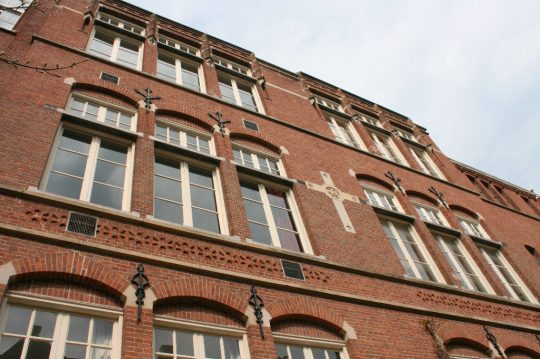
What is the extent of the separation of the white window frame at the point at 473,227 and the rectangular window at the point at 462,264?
1607mm

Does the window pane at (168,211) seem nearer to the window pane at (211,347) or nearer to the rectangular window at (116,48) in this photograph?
the window pane at (211,347)

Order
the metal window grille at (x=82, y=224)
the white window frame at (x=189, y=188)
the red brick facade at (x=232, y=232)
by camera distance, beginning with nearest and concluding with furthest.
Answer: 1. the red brick facade at (x=232, y=232)
2. the metal window grille at (x=82, y=224)
3. the white window frame at (x=189, y=188)

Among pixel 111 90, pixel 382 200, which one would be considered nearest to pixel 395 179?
pixel 382 200

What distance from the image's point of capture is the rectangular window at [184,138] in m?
10.6

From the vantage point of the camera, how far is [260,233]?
941 centimetres

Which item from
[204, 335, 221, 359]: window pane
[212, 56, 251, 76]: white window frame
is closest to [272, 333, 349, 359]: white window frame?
[204, 335, 221, 359]: window pane

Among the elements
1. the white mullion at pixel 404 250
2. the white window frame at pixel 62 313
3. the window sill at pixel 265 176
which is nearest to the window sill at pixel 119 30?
the window sill at pixel 265 176

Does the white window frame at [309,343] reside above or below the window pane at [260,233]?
below

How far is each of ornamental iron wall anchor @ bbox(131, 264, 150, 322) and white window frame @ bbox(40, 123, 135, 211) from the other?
1538 mm

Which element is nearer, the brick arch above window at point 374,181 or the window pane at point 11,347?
the window pane at point 11,347

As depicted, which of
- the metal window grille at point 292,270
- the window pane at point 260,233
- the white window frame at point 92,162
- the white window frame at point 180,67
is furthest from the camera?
the white window frame at point 180,67

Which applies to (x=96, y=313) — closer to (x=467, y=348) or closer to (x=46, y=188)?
(x=46, y=188)

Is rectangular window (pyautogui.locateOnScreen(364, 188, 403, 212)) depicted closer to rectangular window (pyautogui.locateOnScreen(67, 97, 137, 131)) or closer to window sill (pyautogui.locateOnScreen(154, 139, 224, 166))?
window sill (pyautogui.locateOnScreen(154, 139, 224, 166))

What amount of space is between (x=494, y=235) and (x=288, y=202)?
8.42 meters
